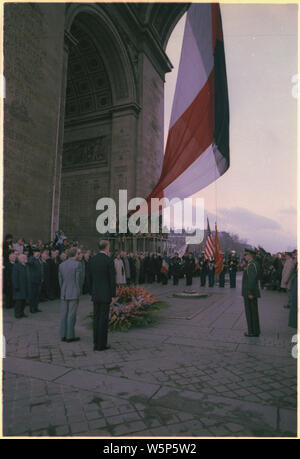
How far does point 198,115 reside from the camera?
285 inches

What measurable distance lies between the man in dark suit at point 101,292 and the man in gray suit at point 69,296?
1.88 feet

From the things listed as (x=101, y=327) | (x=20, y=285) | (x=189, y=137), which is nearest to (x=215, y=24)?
(x=189, y=137)

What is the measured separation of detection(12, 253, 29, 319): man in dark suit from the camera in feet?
23.3

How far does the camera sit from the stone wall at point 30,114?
10.3m

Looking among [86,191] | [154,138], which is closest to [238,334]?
[86,191]

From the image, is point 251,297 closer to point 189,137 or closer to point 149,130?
point 189,137

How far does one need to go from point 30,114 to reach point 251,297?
397 inches

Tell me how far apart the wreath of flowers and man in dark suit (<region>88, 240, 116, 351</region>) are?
4.35ft

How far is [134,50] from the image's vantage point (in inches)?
909

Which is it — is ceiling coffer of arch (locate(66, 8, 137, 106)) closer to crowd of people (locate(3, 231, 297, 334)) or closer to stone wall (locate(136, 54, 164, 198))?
stone wall (locate(136, 54, 164, 198))

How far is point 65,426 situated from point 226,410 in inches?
58.2

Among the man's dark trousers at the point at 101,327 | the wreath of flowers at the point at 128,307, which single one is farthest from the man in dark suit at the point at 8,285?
the man's dark trousers at the point at 101,327

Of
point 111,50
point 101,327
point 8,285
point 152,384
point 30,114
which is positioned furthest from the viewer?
point 111,50

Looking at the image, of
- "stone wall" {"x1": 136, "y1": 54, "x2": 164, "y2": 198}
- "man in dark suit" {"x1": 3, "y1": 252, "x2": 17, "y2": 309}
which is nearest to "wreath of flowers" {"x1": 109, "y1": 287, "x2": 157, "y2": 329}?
"man in dark suit" {"x1": 3, "y1": 252, "x2": 17, "y2": 309}
